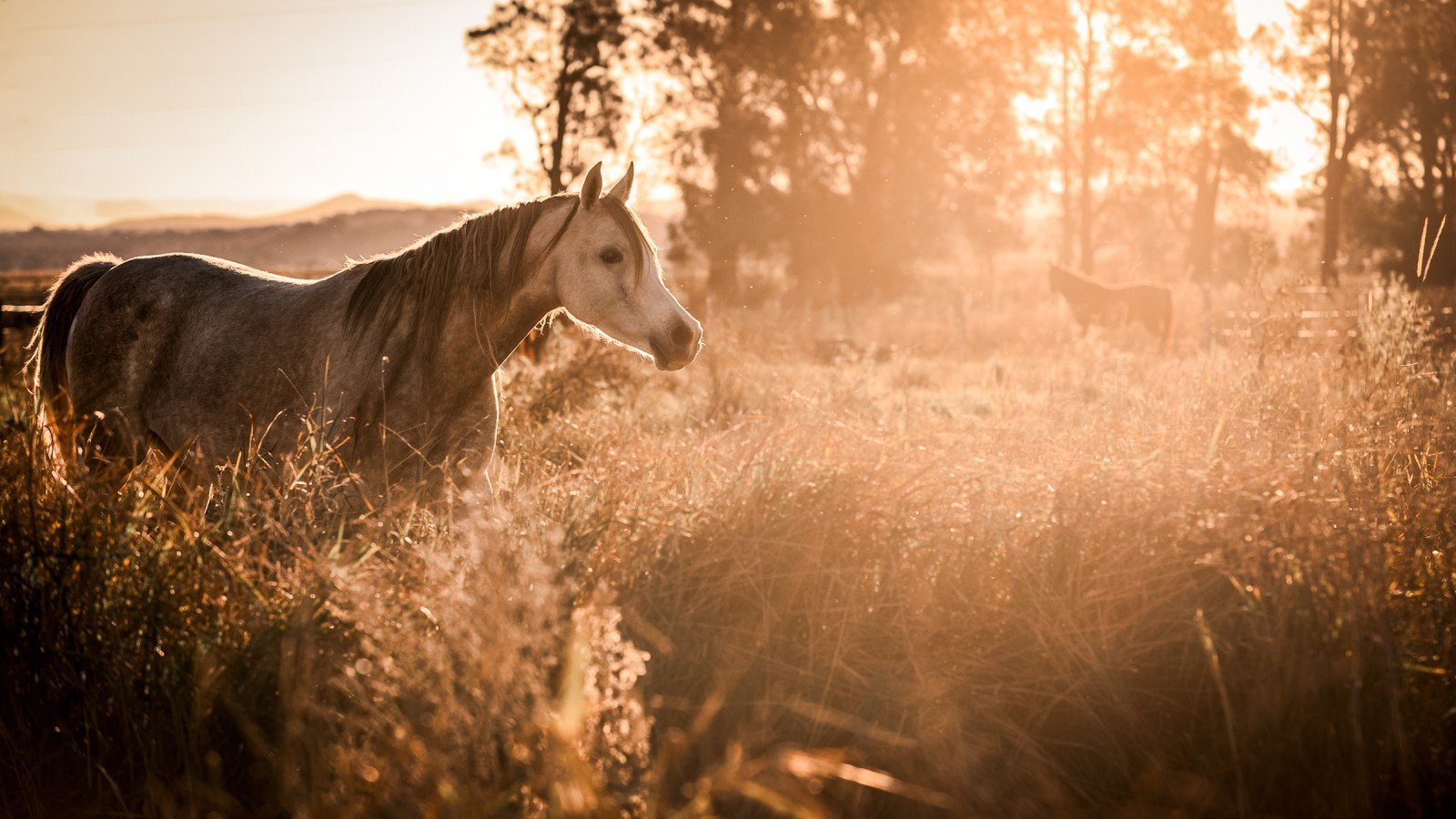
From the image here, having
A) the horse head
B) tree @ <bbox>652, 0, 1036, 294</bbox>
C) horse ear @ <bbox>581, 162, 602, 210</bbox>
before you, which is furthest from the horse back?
tree @ <bbox>652, 0, 1036, 294</bbox>

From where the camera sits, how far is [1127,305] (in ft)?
62.3

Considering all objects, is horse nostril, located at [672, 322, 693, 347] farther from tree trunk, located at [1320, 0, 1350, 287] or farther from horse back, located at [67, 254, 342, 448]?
tree trunk, located at [1320, 0, 1350, 287]

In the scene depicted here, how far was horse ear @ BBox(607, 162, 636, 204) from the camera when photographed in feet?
14.7

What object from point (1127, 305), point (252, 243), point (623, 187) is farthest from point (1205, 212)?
point (623, 187)

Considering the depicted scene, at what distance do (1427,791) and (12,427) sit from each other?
15.7ft

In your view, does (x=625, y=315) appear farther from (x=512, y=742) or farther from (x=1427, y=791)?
(x=1427, y=791)

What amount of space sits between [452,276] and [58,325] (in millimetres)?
2664

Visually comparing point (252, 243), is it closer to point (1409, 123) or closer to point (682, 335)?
point (682, 335)

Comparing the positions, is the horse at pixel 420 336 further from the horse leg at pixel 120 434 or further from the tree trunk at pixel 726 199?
the tree trunk at pixel 726 199

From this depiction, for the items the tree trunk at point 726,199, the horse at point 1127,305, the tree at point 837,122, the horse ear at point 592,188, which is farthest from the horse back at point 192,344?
the tree at point 837,122

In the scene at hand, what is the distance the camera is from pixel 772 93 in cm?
2825

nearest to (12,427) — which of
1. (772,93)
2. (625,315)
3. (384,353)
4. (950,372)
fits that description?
(384,353)

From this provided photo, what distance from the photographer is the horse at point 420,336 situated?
14.0 ft

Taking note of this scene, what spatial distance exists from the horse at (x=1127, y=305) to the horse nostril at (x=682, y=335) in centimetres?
1526
